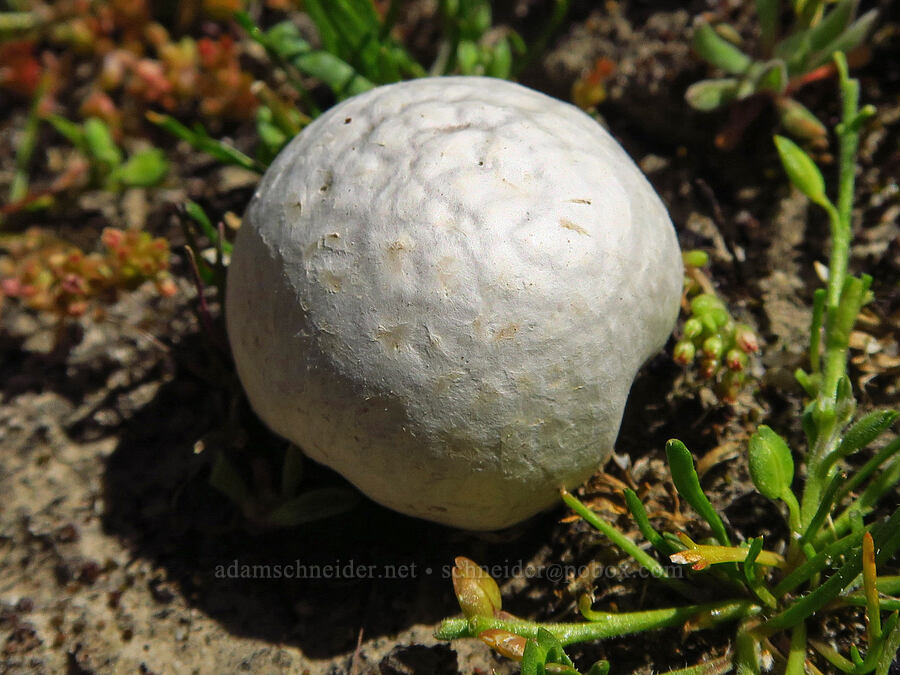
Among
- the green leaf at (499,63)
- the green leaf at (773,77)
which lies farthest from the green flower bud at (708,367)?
the green leaf at (499,63)

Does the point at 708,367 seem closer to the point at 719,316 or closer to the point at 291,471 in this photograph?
the point at 719,316

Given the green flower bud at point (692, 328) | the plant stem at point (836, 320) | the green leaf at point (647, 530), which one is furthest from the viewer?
the green flower bud at point (692, 328)

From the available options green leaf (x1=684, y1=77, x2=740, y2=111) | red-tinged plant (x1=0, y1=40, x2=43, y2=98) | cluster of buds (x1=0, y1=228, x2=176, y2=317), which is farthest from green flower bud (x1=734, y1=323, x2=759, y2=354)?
red-tinged plant (x1=0, y1=40, x2=43, y2=98)

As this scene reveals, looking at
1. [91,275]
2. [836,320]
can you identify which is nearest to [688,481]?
[836,320]

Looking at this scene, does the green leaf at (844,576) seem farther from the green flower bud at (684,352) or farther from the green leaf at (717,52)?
the green leaf at (717,52)

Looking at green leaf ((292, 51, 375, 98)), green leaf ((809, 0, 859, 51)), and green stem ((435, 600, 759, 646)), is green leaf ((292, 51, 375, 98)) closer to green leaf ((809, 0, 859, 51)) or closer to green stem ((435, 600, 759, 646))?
green leaf ((809, 0, 859, 51))

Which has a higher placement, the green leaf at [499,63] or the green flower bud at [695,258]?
the green leaf at [499,63]
